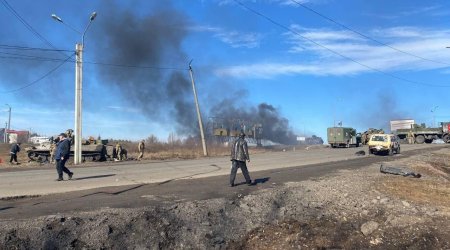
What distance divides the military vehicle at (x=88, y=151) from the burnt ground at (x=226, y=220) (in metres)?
23.2

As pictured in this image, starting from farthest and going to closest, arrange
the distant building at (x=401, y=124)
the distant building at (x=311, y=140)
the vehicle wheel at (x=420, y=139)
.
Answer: the distant building at (x=311, y=140), the distant building at (x=401, y=124), the vehicle wheel at (x=420, y=139)

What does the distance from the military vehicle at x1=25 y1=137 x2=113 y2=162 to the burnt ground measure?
23181 millimetres

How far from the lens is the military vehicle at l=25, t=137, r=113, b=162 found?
35469 mm

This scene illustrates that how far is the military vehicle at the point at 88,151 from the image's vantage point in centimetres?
3547

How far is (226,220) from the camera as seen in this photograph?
31.6 feet

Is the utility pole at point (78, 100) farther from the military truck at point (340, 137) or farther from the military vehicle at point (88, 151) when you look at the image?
the military truck at point (340, 137)

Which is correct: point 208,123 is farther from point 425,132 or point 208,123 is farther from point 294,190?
point 294,190

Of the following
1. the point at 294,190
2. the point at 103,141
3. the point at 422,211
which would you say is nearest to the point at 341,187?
the point at 294,190

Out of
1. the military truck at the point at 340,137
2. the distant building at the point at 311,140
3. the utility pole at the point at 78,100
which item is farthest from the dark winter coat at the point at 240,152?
the distant building at the point at 311,140

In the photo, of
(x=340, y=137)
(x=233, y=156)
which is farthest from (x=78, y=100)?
(x=340, y=137)

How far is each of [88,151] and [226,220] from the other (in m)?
27.8

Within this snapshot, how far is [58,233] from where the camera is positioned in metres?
7.54

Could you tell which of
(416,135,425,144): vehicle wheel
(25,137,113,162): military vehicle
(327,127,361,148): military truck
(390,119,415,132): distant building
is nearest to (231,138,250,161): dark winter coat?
(25,137,113,162): military vehicle

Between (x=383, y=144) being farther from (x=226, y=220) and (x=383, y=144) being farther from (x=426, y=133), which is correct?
(x=426, y=133)
